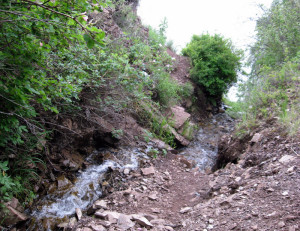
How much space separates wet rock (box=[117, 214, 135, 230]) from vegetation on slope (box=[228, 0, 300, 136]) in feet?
9.54

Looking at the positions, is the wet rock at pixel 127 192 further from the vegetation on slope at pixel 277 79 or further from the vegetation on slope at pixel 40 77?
the vegetation on slope at pixel 277 79

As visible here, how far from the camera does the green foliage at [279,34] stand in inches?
268

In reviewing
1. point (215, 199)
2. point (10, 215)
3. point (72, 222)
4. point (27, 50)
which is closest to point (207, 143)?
point (215, 199)

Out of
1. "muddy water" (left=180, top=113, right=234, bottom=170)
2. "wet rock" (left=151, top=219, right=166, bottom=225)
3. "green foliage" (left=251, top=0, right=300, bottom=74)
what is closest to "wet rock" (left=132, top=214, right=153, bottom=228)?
"wet rock" (left=151, top=219, right=166, bottom=225)

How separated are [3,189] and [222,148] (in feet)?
17.0

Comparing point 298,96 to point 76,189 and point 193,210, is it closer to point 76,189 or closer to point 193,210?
point 193,210

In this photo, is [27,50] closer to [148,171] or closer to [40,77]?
[40,77]

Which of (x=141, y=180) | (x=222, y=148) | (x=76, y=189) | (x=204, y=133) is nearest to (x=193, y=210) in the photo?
(x=141, y=180)

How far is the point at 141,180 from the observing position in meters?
3.88

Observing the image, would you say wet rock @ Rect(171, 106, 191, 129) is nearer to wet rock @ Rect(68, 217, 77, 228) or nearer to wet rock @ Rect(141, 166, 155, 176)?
wet rock @ Rect(141, 166, 155, 176)

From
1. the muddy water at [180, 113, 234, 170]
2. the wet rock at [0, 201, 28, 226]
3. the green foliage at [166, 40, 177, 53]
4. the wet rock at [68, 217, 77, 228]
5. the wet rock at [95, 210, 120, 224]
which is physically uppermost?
the green foliage at [166, 40, 177, 53]

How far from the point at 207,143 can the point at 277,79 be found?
2764mm

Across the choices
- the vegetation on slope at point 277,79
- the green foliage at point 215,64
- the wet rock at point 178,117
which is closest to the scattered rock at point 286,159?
the vegetation on slope at point 277,79

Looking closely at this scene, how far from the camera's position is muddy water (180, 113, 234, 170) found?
19.0 feet
